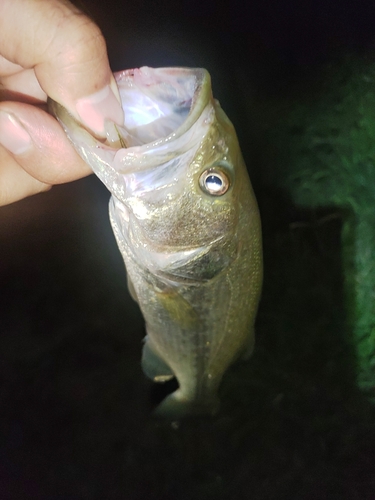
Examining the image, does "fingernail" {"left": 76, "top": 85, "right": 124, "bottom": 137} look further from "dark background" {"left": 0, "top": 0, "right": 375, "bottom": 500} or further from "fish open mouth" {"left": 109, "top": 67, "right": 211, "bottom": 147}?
"dark background" {"left": 0, "top": 0, "right": 375, "bottom": 500}

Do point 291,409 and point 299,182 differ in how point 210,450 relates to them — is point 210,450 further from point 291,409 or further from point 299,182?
point 299,182

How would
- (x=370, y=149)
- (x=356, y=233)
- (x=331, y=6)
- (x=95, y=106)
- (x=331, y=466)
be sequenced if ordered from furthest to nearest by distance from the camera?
(x=331, y=466), (x=356, y=233), (x=370, y=149), (x=331, y=6), (x=95, y=106)

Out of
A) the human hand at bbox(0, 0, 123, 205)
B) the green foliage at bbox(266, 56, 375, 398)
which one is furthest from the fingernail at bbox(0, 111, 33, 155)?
the green foliage at bbox(266, 56, 375, 398)

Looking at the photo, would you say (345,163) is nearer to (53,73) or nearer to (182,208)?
(182,208)

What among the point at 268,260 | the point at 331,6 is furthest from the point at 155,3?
the point at 268,260

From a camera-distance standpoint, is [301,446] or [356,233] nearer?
[356,233]

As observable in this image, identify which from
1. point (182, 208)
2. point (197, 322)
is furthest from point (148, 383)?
point (182, 208)

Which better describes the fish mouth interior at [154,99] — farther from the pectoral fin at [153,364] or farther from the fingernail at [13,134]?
the pectoral fin at [153,364]
